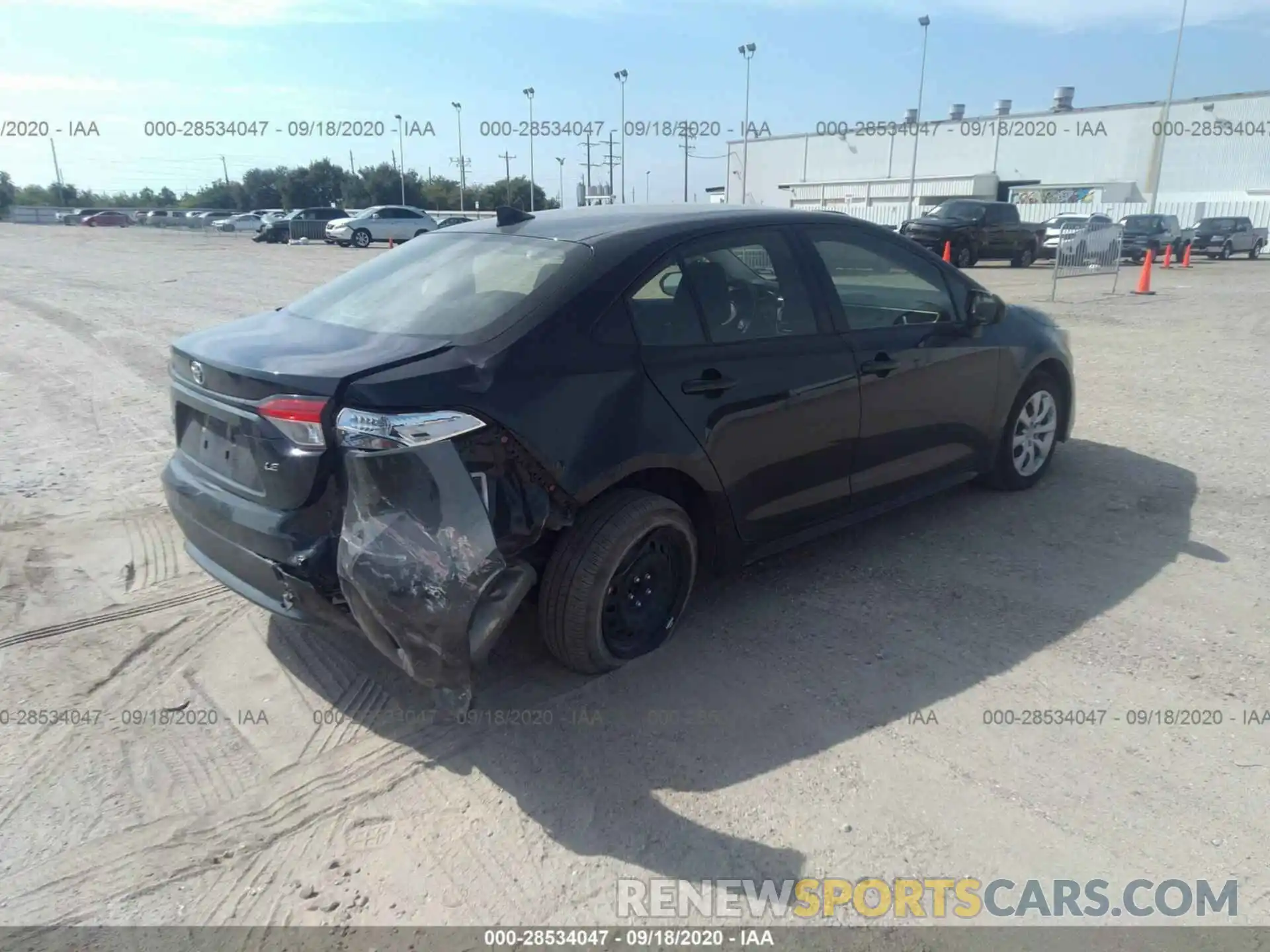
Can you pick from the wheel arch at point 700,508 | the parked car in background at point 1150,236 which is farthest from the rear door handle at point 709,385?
the parked car in background at point 1150,236

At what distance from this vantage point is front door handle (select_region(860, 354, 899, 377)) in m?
4.34

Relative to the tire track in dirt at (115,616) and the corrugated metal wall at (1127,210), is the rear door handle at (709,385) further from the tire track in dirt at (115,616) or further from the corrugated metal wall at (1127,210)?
the corrugated metal wall at (1127,210)

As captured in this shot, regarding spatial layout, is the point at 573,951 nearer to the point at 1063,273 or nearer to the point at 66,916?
the point at 66,916

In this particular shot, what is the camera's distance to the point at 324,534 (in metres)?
3.09

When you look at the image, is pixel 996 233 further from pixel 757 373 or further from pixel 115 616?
pixel 115 616

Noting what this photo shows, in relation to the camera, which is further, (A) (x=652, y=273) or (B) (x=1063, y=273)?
(B) (x=1063, y=273)

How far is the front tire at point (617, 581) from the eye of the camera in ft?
11.1

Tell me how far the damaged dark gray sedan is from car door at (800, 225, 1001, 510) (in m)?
0.02

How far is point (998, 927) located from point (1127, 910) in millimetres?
378

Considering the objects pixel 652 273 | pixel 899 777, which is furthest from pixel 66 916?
pixel 652 273

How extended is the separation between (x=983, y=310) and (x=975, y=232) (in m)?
22.1

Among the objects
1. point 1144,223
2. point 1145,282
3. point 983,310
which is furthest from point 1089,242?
point 1144,223

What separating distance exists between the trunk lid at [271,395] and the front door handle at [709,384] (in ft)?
3.24

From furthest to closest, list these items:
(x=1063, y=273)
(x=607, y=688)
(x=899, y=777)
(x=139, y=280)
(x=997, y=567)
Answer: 1. (x=139, y=280)
2. (x=1063, y=273)
3. (x=997, y=567)
4. (x=607, y=688)
5. (x=899, y=777)
